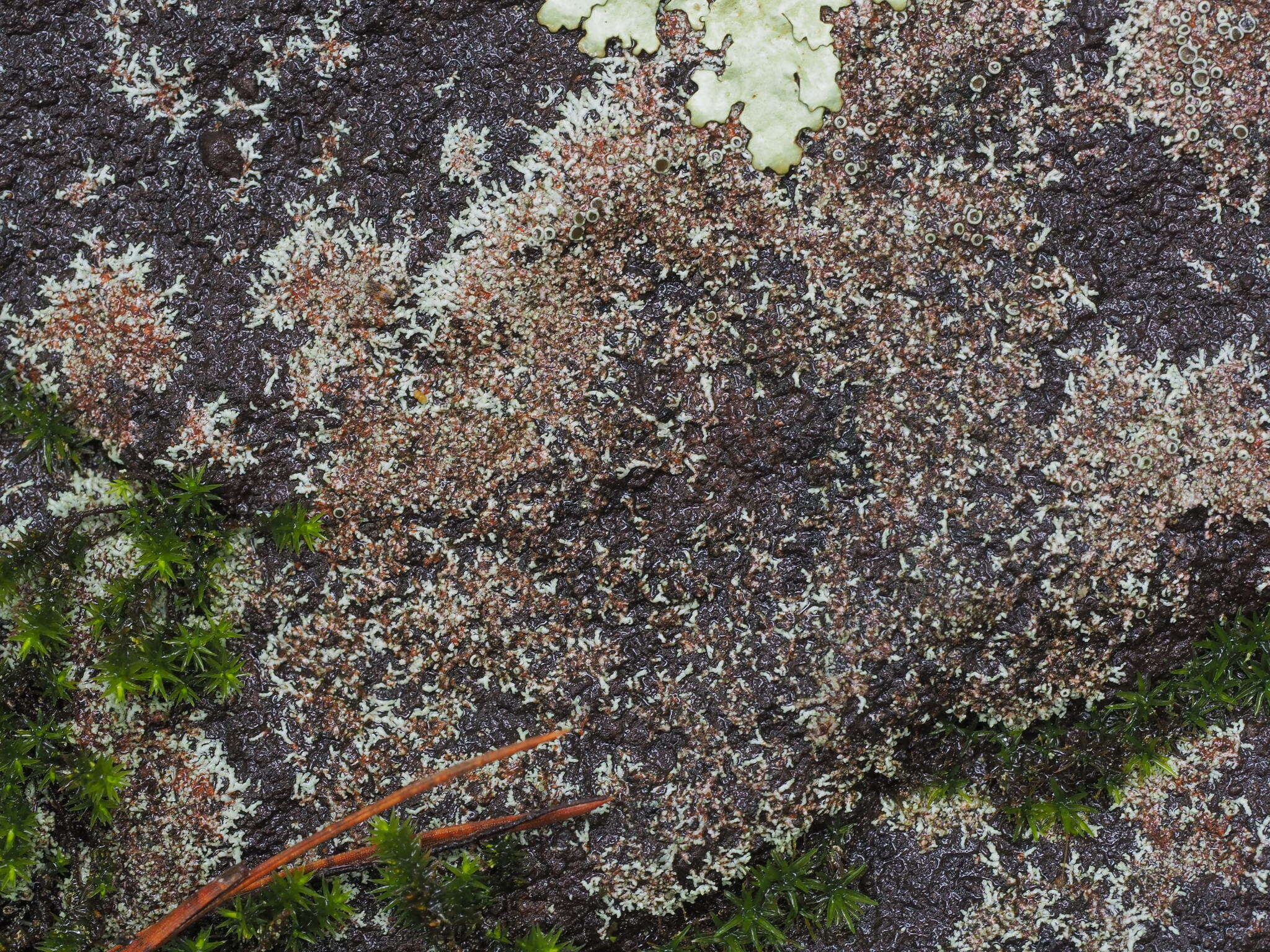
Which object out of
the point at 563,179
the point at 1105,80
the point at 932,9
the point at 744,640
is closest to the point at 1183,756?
the point at 744,640

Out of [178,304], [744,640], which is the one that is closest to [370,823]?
[744,640]

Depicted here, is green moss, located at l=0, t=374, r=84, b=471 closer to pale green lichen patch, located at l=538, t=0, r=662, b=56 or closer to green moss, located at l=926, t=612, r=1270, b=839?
pale green lichen patch, located at l=538, t=0, r=662, b=56

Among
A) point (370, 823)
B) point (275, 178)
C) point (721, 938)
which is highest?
point (275, 178)

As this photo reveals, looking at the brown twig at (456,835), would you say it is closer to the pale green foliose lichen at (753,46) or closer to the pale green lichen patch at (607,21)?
the pale green foliose lichen at (753,46)

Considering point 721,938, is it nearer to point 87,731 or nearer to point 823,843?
point 823,843

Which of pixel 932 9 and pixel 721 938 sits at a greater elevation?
pixel 932 9
